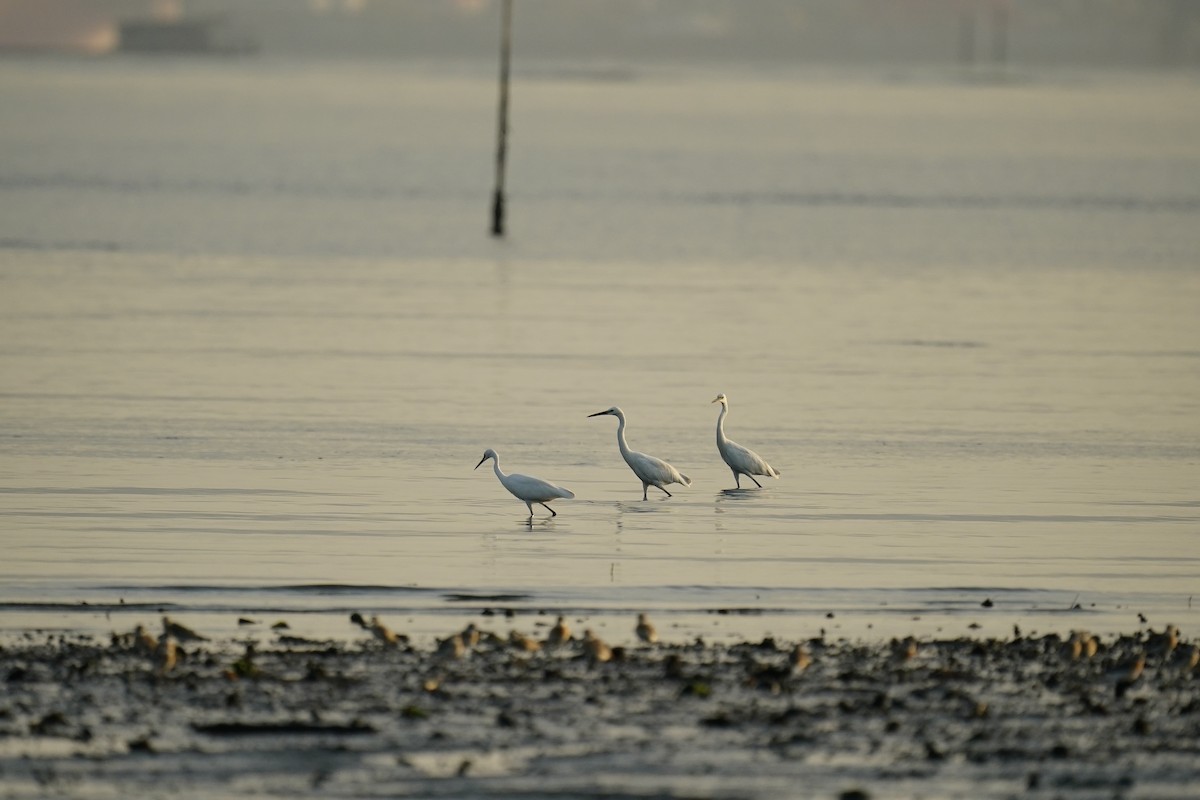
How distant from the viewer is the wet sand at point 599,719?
1136 centimetres

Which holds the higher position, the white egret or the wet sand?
the white egret

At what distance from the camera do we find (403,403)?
29406mm

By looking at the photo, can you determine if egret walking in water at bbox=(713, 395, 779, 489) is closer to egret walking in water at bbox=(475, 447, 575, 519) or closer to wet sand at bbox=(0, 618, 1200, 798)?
egret walking in water at bbox=(475, 447, 575, 519)

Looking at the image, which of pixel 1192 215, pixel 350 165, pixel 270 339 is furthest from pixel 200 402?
pixel 350 165

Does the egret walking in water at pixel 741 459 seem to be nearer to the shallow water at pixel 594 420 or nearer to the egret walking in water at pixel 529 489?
the shallow water at pixel 594 420

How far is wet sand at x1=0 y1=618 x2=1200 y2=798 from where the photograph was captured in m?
11.4

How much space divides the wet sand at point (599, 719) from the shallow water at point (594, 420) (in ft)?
4.89

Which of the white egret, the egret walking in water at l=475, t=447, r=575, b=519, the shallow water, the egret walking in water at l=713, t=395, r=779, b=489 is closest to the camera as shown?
the shallow water

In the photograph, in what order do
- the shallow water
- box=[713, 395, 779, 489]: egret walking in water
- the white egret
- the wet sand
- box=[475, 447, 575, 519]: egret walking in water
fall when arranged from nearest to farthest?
1. the wet sand
2. the shallow water
3. box=[475, 447, 575, 519]: egret walking in water
4. the white egret
5. box=[713, 395, 779, 489]: egret walking in water

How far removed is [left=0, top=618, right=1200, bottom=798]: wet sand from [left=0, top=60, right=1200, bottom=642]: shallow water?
4.89ft

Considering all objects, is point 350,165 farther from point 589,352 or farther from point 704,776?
point 704,776

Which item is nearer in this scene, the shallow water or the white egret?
the shallow water

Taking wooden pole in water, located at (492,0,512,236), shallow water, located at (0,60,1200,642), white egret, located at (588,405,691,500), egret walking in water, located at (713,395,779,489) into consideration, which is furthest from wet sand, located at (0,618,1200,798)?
wooden pole in water, located at (492,0,512,236)

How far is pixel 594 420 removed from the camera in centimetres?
2781
